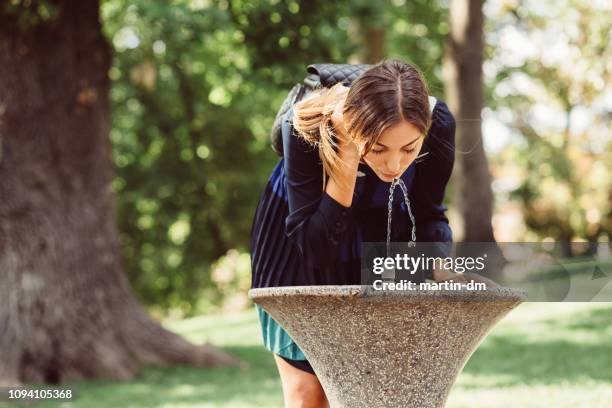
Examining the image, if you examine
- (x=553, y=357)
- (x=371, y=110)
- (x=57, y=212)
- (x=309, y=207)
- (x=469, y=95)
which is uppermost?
(x=469, y=95)

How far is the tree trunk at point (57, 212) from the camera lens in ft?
27.9

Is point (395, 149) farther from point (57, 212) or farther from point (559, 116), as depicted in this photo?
point (559, 116)

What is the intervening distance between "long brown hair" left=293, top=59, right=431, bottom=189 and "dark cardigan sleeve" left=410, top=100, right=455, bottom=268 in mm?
276

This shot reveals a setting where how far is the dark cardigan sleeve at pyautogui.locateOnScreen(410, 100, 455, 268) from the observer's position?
110 inches

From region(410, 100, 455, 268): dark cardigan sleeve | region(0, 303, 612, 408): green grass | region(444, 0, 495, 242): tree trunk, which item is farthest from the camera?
region(444, 0, 495, 242): tree trunk

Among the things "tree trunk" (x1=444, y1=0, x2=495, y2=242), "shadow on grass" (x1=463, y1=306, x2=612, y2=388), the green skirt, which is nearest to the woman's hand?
the green skirt

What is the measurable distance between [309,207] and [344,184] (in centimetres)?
16

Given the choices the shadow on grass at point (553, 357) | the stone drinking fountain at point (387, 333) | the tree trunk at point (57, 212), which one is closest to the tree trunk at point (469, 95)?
the shadow on grass at point (553, 357)

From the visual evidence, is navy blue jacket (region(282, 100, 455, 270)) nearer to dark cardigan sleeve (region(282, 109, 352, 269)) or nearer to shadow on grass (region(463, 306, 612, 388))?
dark cardigan sleeve (region(282, 109, 352, 269))

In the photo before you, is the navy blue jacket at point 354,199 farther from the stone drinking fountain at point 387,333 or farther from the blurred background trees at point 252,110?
the blurred background trees at point 252,110

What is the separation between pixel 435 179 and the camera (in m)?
2.87

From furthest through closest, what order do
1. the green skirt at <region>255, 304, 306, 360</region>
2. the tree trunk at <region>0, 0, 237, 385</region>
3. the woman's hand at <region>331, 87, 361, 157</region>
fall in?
1. the tree trunk at <region>0, 0, 237, 385</region>
2. the green skirt at <region>255, 304, 306, 360</region>
3. the woman's hand at <region>331, 87, 361, 157</region>

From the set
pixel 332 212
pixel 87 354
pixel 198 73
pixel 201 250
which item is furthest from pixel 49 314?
pixel 201 250

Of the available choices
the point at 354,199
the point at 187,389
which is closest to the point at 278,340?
the point at 354,199
